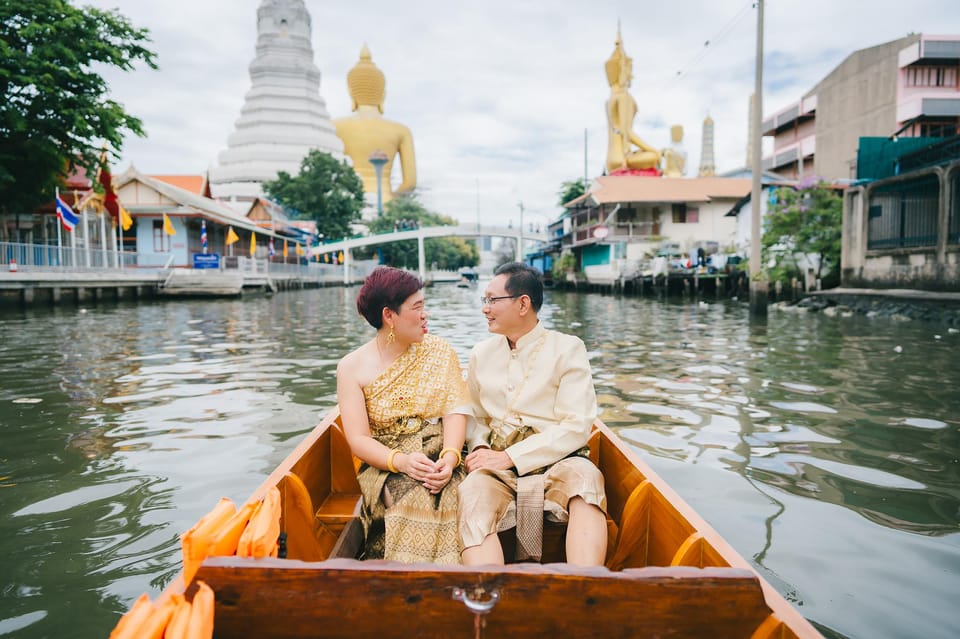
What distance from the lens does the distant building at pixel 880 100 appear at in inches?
1123

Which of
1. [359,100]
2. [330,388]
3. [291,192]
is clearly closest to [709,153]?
[359,100]

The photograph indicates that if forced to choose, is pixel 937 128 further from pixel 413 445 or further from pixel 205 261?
pixel 413 445

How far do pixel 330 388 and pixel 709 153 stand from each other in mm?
64561

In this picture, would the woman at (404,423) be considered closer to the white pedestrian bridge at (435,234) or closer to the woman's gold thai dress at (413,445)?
the woman's gold thai dress at (413,445)

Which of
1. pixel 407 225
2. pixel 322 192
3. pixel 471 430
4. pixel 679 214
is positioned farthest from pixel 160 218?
pixel 471 430

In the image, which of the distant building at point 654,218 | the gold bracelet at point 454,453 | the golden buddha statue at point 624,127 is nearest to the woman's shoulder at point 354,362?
the gold bracelet at point 454,453

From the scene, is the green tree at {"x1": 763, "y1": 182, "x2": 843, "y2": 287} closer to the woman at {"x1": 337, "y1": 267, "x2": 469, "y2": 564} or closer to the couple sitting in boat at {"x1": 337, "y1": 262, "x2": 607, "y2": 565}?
the couple sitting in boat at {"x1": 337, "y1": 262, "x2": 607, "y2": 565}

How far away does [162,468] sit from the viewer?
4.45m

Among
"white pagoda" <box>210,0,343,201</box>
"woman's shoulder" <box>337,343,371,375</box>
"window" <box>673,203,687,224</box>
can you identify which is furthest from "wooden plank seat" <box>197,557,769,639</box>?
"white pagoda" <box>210,0,343,201</box>

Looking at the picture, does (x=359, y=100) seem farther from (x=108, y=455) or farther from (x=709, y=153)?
(x=108, y=455)

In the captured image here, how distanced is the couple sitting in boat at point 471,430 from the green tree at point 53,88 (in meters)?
17.5

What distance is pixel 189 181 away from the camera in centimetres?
3238

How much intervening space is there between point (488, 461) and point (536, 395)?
37cm

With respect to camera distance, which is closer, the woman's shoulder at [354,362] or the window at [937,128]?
the woman's shoulder at [354,362]
